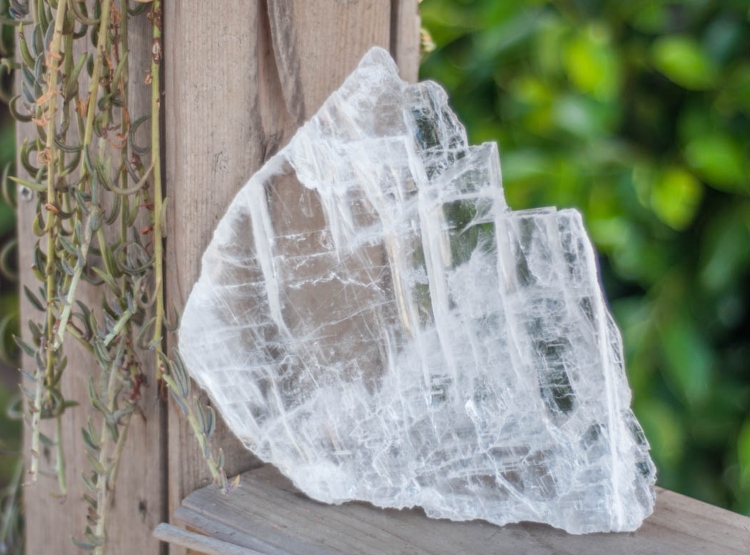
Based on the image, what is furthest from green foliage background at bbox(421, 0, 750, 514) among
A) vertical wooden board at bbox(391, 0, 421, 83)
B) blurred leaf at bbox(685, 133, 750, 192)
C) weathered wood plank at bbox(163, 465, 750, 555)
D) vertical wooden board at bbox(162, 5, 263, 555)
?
vertical wooden board at bbox(162, 5, 263, 555)

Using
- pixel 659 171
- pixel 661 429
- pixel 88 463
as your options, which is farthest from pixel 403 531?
pixel 659 171

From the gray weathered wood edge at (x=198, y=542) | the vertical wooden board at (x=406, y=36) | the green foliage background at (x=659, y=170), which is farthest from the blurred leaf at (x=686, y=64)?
the gray weathered wood edge at (x=198, y=542)

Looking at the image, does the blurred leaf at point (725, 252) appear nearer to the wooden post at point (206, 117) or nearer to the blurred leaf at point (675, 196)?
the blurred leaf at point (675, 196)

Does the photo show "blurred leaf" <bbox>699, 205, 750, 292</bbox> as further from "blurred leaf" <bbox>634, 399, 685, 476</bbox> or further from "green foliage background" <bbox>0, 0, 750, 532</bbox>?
"blurred leaf" <bbox>634, 399, 685, 476</bbox>

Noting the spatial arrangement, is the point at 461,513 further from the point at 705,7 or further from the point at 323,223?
the point at 705,7

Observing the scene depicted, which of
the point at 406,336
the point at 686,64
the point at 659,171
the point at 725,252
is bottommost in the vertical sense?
the point at 406,336

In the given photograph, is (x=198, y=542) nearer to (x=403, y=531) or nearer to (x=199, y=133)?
(x=403, y=531)
